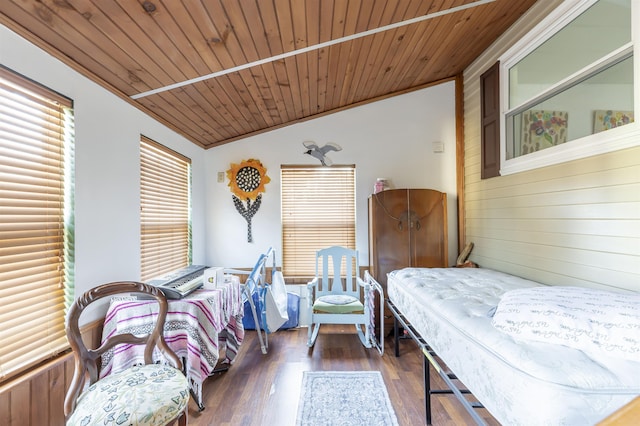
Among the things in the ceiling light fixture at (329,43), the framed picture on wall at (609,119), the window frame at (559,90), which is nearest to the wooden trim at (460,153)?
the window frame at (559,90)

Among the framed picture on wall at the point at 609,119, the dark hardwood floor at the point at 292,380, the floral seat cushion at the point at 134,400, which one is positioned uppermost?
the framed picture on wall at the point at 609,119

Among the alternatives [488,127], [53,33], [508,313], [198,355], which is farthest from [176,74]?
[488,127]

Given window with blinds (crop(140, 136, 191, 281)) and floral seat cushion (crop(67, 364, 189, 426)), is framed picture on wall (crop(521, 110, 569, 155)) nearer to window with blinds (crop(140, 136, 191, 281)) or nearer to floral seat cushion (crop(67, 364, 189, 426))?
floral seat cushion (crop(67, 364, 189, 426))

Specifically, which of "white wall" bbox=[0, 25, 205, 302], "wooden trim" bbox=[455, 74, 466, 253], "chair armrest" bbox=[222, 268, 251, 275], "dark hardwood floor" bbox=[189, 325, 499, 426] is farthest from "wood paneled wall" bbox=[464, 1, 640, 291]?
"white wall" bbox=[0, 25, 205, 302]

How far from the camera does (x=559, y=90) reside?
7.11 feet

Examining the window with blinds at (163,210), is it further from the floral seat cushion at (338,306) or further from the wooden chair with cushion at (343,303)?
the floral seat cushion at (338,306)

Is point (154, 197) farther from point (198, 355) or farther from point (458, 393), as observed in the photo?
point (458, 393)

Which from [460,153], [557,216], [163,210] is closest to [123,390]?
[163,210]

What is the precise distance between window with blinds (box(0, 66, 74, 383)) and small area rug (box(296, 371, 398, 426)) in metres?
1.57

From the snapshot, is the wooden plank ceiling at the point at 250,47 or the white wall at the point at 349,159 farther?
the white wall at the point at 349,159

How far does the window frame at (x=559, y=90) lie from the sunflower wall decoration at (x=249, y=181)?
262 cm

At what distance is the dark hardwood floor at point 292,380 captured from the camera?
1969 mm

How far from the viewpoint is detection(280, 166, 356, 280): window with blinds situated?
12.3ft

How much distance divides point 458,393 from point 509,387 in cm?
47
